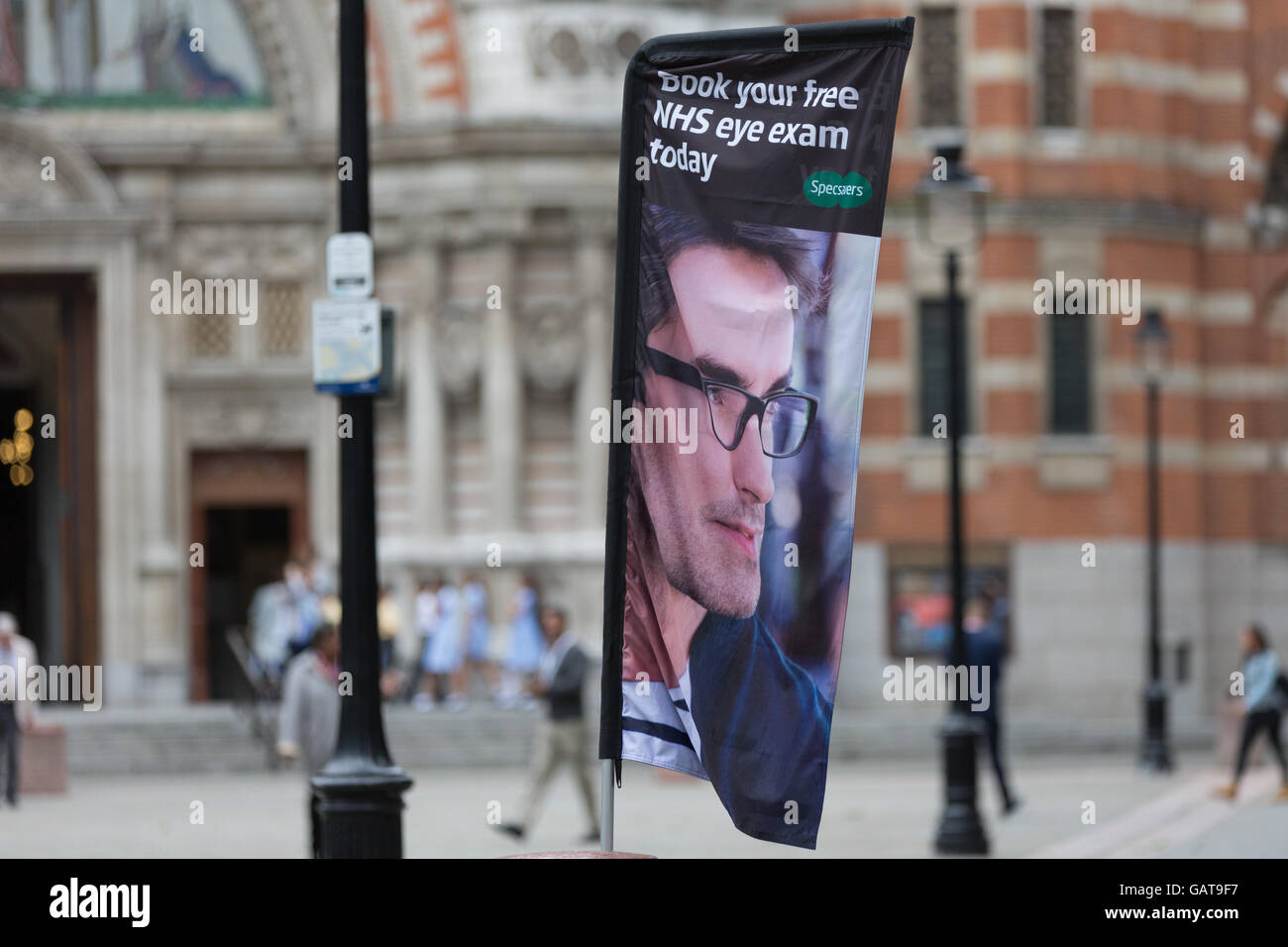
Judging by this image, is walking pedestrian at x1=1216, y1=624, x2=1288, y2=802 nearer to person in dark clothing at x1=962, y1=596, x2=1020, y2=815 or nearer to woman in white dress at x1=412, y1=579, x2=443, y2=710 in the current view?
person in dark clothing at x1=962, y1=596, x2=1020, y2=815

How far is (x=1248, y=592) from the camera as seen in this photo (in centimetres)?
3344

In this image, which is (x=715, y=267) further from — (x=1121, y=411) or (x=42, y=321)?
(x=42, y=321)

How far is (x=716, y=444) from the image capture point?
801 centimetres

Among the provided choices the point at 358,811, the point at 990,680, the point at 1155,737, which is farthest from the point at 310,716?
the point at 1155,737

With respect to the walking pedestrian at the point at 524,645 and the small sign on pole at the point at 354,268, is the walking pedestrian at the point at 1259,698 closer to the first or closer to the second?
the walking pedestrian at the point at 524,645

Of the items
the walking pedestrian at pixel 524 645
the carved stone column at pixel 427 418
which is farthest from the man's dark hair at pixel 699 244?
the carved stone column at pixel 427 418

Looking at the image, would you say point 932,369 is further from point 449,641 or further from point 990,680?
point 990,680

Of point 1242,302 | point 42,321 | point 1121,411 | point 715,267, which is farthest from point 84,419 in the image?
point 715,267

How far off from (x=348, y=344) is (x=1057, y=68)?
73.5 ft

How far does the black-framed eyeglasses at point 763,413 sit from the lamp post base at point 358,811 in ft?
13.6

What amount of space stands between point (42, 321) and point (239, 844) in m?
18.9

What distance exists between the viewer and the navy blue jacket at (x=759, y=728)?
7734 mm

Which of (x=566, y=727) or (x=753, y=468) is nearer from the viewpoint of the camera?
(x=753, y=468)
